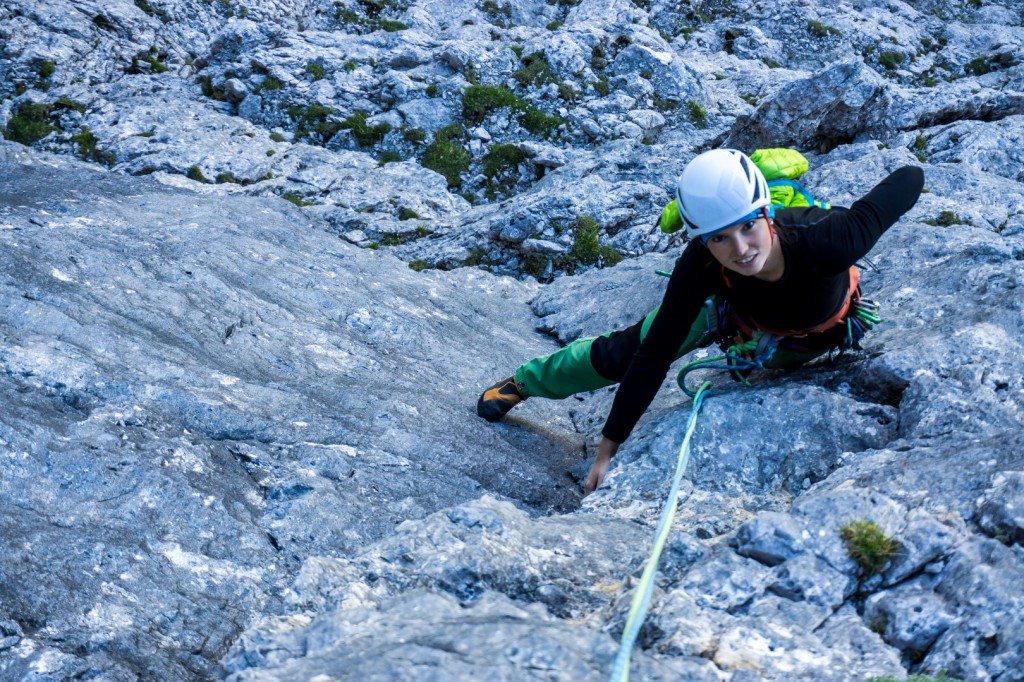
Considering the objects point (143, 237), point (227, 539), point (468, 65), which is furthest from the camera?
point (468, 65)

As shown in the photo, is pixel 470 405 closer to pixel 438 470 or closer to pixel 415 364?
pixel 415 364

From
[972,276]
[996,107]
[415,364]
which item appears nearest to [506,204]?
[415,364]

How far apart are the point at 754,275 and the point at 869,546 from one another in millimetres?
2222

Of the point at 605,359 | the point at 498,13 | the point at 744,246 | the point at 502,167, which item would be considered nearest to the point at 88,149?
the point at 502,167

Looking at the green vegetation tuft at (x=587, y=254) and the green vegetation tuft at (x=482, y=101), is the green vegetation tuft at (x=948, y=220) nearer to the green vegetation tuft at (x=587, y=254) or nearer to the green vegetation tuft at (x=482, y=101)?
the green vegetation tuft at (x=587, y=254)

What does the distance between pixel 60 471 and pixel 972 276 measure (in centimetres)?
774

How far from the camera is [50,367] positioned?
17.7 feet

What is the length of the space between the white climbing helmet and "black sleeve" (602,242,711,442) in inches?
20.9

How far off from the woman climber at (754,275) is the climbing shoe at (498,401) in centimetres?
155

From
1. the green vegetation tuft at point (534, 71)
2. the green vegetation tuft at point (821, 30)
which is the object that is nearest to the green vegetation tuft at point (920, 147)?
the green vegetation tuft at point (534, 71)

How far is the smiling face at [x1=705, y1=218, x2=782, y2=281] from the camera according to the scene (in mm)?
4699

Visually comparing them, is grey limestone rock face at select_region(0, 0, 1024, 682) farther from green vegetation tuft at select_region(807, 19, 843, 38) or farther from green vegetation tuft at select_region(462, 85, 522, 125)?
green vegetation tuft at select_region(807, 19, 843, 38)

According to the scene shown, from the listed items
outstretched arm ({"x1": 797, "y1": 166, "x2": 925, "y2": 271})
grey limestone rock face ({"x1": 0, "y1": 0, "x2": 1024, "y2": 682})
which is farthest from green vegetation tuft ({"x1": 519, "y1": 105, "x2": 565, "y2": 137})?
outstretched arm ({"x1": 797, "y1": 166, "x2": 925, "y2": 271})

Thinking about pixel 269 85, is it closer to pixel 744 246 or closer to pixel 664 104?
pixel 664 104
